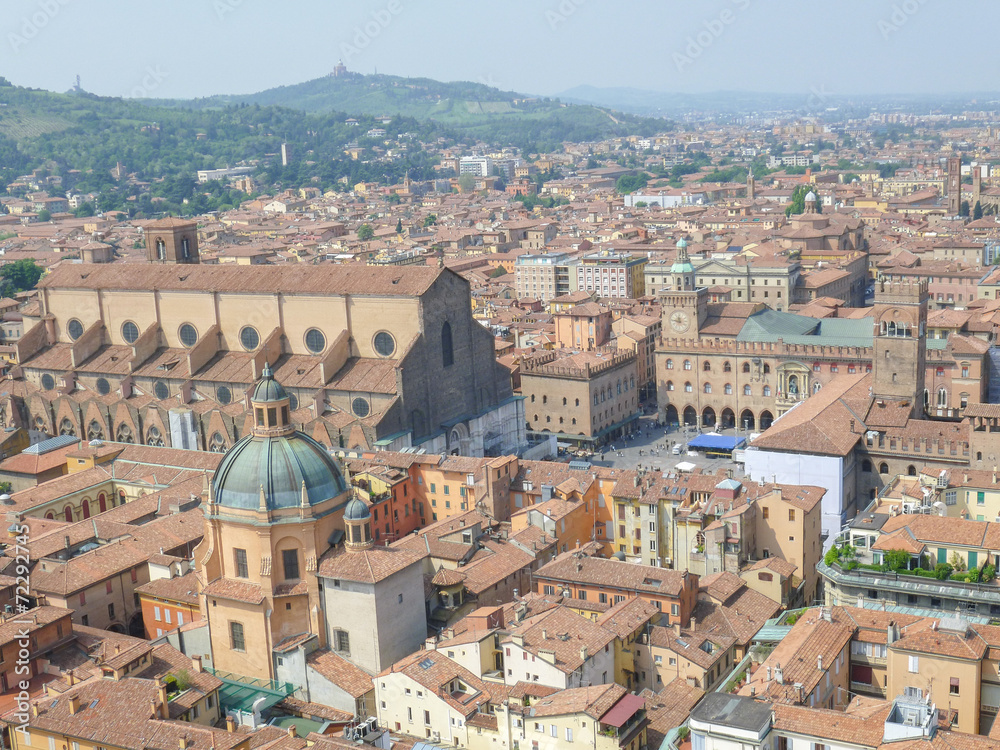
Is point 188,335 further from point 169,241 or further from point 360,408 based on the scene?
point 360,408

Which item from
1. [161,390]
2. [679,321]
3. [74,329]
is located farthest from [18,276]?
[679,321]

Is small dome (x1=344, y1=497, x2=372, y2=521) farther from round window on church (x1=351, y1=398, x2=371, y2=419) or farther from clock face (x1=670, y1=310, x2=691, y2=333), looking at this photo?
clock face (x1=670, y1=310, x2=691, y2=333)

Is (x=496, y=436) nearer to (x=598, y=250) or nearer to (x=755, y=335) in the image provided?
(x=755, y=335)

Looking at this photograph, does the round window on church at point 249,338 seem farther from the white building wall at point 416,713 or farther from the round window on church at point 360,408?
the white building wall at point 416,713

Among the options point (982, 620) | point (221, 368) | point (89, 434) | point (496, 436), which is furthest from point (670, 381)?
point (982, 620)

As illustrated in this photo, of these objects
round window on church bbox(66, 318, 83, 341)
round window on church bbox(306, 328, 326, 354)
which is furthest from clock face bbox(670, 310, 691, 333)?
round window on church bbox(66, 318, 83, 341)

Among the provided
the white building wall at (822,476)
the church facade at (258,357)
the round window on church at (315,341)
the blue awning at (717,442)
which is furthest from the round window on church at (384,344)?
the white building wall at (822,476)
